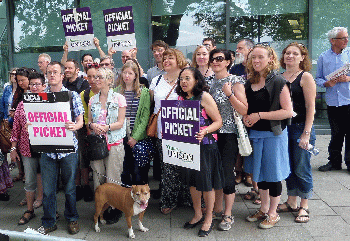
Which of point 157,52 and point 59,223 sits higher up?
point 157,52

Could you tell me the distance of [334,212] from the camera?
4.31 meters

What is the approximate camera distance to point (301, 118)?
158 inches

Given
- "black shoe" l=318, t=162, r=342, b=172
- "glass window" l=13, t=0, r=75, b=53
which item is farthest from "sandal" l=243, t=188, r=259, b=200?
"glass window" l=13, t=0, r=75, b=53

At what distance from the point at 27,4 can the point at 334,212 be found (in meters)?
9.76

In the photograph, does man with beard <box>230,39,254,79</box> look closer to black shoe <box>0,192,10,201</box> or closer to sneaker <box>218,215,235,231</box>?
sneaker <box>218,215,235,231</box>

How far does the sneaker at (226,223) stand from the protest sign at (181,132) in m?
0.82

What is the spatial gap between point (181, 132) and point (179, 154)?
26 cm

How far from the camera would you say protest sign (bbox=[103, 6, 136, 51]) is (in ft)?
19.8

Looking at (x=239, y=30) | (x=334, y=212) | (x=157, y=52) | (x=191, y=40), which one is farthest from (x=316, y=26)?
(x=334, y=212)

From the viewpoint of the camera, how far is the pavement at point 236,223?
3.74m

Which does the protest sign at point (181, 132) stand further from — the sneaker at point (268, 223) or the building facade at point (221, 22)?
the building facade at point (221, 22)

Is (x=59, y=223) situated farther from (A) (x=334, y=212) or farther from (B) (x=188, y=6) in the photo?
(B) (x=188, y=6)

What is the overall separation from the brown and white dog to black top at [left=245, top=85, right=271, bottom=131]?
1433 millimetres

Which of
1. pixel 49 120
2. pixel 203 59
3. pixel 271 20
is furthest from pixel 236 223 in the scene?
pixel 271 20
